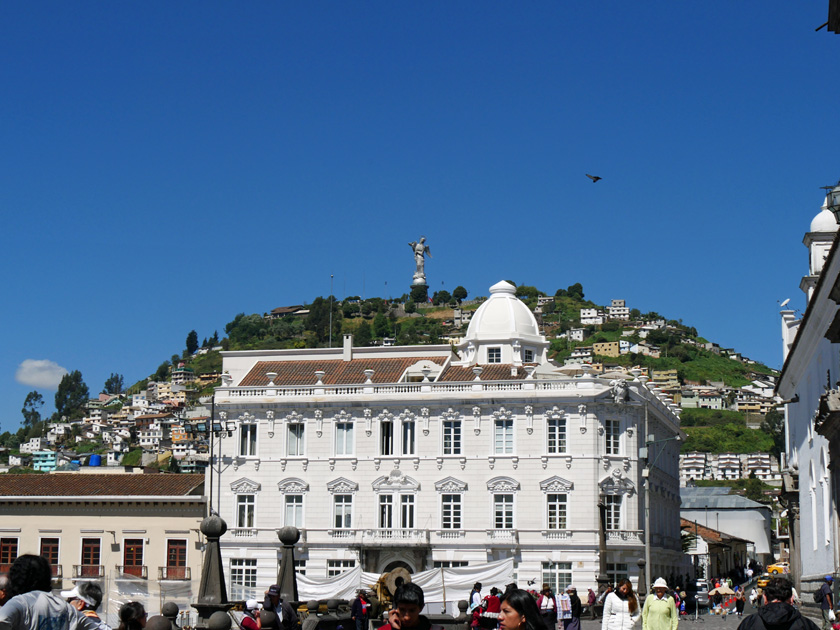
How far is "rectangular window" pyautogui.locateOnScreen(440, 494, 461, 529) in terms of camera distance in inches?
2409

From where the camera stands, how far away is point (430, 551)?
60.6m

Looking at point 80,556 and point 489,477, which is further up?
point 489,477

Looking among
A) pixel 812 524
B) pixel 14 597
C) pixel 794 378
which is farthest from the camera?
pixel 794 378

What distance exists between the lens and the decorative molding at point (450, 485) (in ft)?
201

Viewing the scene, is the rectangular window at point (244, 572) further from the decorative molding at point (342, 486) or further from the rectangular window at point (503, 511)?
Result: the rectangular window at point (503, 511)

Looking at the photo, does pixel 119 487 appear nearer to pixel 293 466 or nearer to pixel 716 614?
pixel 293 466

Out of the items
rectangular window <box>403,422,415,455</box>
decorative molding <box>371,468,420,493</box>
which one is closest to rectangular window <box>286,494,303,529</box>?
decorative molding <box>371,468,420,493</box>

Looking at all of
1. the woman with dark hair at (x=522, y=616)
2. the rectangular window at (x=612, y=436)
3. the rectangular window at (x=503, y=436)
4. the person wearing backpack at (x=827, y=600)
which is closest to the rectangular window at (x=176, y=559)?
the rectangular window at (x=503, y=436)

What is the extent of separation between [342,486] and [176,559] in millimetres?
11023

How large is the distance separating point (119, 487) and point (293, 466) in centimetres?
1162

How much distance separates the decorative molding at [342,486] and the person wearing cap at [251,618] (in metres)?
43.5

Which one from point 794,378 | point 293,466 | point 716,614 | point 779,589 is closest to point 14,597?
point 779,589

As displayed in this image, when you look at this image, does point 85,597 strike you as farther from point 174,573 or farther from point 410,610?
point 174,573

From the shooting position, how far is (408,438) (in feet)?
206
